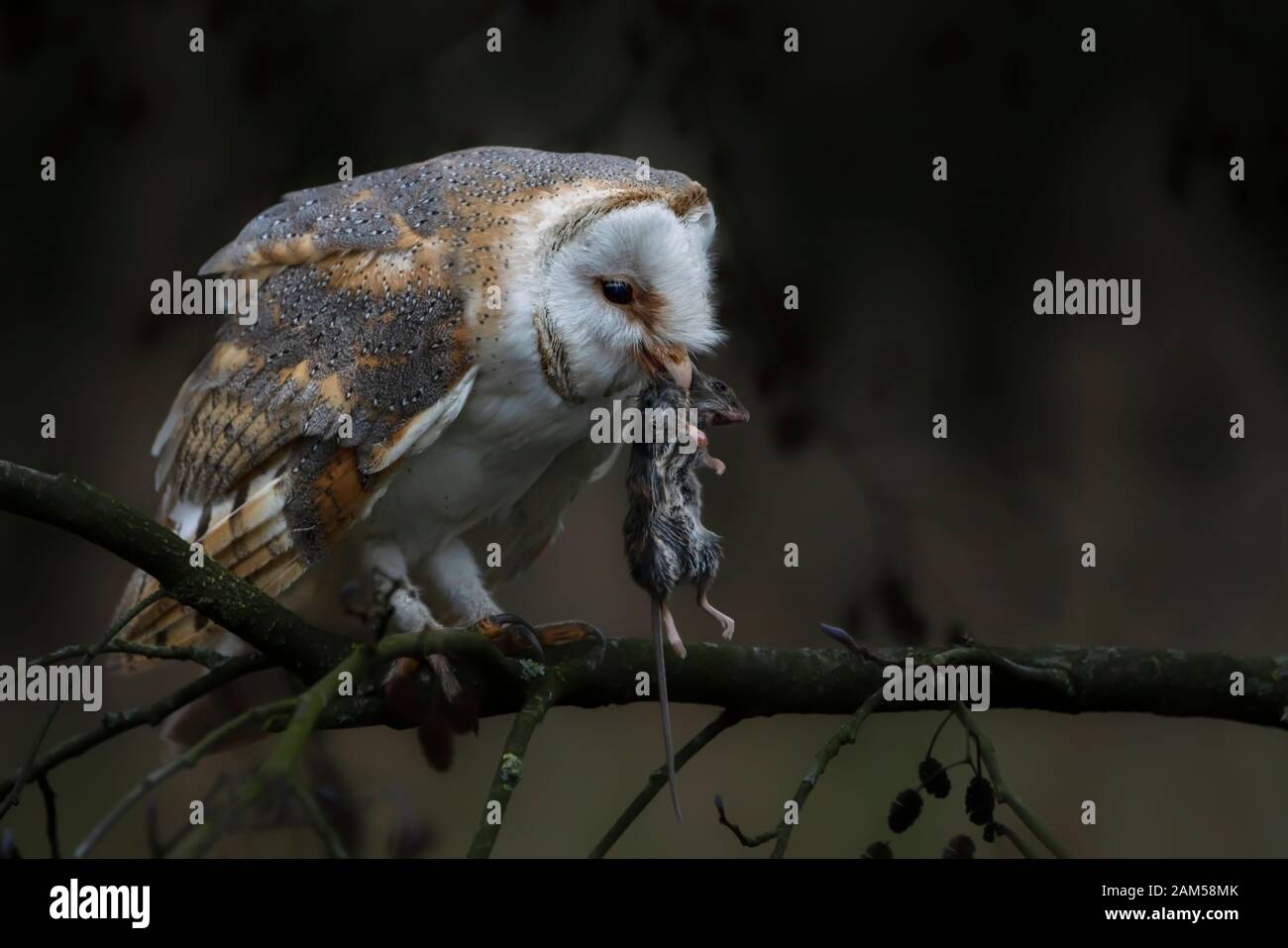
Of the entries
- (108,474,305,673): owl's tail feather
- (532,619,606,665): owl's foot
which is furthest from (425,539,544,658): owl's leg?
(108,474,305,673): owl's tail feather

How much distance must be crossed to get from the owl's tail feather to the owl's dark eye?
47cm

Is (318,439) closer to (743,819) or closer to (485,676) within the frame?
(485,676)

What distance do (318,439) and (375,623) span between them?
77 cm

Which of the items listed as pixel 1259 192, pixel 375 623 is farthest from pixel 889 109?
pixel 375 623

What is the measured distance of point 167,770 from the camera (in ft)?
3.36

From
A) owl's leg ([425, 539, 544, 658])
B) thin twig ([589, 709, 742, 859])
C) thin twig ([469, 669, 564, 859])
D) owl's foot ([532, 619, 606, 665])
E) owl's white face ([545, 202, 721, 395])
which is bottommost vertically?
thin twig ([589, 709, 742, 859])

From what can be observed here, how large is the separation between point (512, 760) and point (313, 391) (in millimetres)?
795

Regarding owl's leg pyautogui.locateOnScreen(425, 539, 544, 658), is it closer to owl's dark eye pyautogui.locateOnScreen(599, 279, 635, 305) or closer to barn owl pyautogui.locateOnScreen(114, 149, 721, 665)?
barn owl pyautogui.locateOnScreen(114, 149, 721, 665)

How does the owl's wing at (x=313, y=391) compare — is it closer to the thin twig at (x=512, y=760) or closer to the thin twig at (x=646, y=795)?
the thin twig at (x=512, y=760)

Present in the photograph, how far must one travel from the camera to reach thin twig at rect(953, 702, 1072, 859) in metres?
1.37

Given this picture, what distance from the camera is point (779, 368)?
1869 millimetres

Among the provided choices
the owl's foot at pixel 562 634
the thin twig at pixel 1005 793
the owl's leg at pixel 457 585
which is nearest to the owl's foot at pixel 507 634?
the owl's foot at pixel 562 634

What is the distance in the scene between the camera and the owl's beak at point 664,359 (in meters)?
1.84

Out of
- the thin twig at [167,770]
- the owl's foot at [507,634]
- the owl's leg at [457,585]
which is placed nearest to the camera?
Answer: the thin twig at [167,770]
